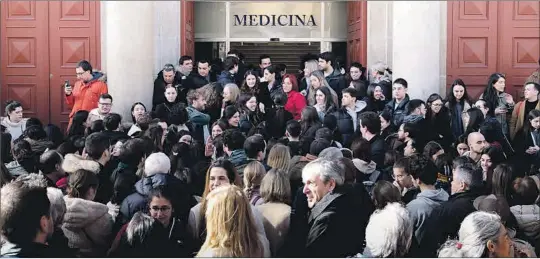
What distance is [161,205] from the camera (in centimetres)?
717

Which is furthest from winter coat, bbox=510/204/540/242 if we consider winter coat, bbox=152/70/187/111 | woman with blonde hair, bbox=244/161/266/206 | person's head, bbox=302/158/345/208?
winter coat, bbox=152/70/187/111

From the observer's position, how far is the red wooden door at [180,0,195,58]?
16172 mm

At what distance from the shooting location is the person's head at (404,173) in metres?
8.23

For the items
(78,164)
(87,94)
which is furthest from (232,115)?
(87,94)

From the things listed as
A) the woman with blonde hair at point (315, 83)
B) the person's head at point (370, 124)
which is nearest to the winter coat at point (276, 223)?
the person's head at point (370, 124)

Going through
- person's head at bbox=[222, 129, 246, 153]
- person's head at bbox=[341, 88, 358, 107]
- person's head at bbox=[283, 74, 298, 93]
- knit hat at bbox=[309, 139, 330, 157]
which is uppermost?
person's head at bbox=[283, 74, 298, 93]

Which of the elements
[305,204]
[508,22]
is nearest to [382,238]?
[305,204]

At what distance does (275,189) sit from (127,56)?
23.8ft

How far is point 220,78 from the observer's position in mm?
14117

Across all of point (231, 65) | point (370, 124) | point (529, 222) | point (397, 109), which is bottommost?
point (529, 222)

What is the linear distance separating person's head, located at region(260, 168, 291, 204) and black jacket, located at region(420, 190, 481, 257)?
107cm

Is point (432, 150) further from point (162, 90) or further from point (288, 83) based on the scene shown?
point (162, 90)

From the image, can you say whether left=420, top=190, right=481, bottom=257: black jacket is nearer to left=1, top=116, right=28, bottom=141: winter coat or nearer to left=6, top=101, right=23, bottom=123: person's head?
left=1, top=116, right=28, bottom=141: winter coat

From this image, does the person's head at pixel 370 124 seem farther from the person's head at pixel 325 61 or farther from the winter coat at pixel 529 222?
the person's head at pixel 325 61
